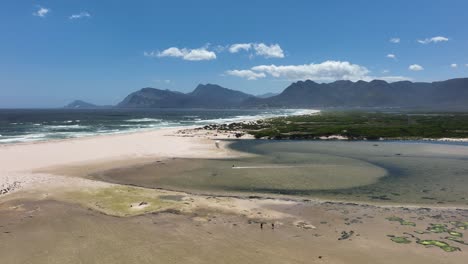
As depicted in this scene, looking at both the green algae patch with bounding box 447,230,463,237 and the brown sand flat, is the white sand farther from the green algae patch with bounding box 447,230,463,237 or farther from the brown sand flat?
the green algae patch with bounding box 447,230,463,237

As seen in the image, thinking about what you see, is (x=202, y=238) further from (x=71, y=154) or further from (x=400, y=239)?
(x=71, y=154)

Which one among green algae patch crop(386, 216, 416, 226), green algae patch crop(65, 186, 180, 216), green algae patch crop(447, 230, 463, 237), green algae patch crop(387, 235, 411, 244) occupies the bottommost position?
green algae patch crop(447, 230, 463, 237)

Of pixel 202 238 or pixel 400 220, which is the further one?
pixel 400 220

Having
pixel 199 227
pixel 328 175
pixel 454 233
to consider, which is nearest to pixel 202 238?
pixel 199 227

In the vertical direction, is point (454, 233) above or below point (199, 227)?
below

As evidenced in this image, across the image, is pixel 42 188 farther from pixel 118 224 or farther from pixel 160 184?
pixel 118 224

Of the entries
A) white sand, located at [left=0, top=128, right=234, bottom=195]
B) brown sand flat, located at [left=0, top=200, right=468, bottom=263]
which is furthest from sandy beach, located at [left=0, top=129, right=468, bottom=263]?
white sand, located at [left=0, top=128, right=234, bottom=195]
